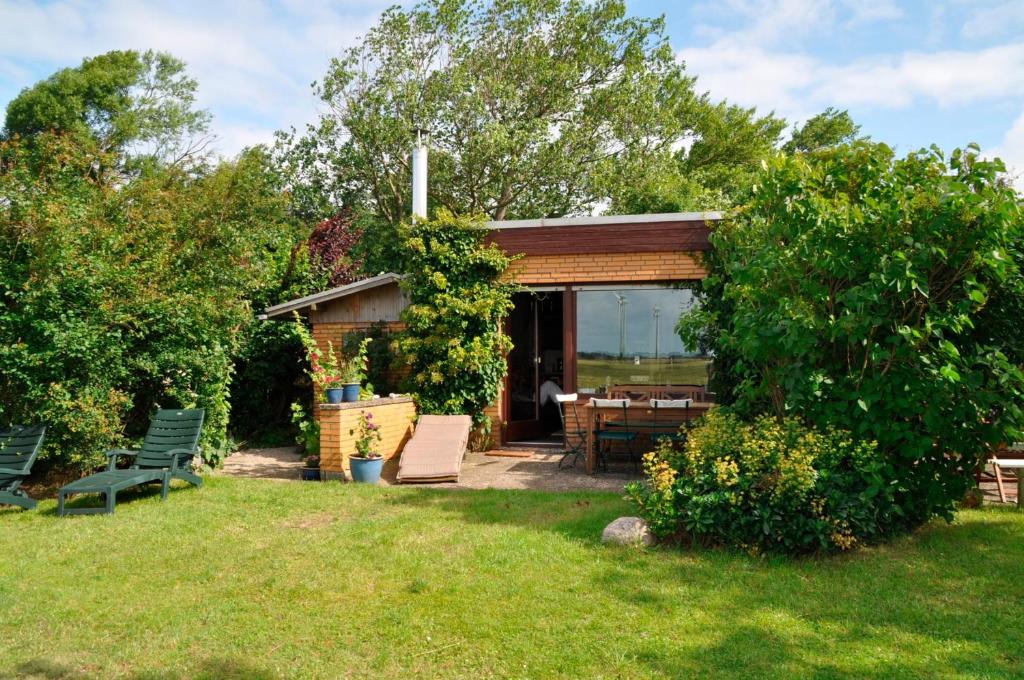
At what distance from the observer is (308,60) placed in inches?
942

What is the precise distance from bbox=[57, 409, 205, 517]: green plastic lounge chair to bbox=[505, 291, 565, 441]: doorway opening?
5.24 meters

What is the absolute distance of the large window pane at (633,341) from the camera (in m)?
11.2

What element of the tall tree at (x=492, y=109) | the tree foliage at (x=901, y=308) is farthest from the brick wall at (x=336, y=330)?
the tall tree at (x=492, y=109)

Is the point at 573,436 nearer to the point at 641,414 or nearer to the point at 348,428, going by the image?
the point at 641,414

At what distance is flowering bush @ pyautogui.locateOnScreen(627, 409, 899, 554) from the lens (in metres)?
5.57

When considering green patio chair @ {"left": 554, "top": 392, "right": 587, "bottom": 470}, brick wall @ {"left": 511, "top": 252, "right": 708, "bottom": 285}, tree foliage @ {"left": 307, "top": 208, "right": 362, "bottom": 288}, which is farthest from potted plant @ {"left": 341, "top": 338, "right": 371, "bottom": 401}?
tree foliage @ {"left": 307, "top": 208, "right": 362, "bottom": 288}

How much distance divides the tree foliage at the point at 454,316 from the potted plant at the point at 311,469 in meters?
1.83

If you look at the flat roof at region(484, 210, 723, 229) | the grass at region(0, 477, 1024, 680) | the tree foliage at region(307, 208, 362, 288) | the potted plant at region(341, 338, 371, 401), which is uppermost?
the tree foliage at region(307, 208, 362, 288)

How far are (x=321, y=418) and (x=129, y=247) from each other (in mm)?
3253

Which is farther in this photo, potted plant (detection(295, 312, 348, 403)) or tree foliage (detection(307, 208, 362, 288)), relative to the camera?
tree foliage (detection(307, 208, 362, 288))

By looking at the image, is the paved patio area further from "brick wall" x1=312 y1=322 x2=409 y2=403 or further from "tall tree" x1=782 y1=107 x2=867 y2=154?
"tall tree" x1=782 y1=107 x2=867 y2=154

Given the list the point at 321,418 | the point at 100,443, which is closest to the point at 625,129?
the point at 321,418

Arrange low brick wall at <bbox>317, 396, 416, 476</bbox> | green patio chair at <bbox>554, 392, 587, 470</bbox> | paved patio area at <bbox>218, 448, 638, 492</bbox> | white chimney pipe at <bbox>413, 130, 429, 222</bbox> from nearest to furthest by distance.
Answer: paved patio area at <bbox>218, 448, 638, 492</bbox>
low brick wall at <bbox>317, 396, 416, 476</bbox>
green patio chair at <bbox>554, 392, 587, 470</bbox>
white chimney pipe at <bbox>413, 130, 429, 222</bbox>

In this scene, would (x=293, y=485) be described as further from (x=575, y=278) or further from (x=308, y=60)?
(x=308, y=60)
